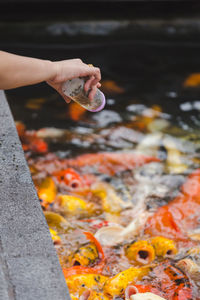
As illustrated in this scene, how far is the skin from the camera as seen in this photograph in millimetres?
2145

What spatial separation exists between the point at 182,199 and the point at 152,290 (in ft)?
4.60

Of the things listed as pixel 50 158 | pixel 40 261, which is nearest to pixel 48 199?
pixel 50 158

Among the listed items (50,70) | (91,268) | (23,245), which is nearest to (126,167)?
(91,268)

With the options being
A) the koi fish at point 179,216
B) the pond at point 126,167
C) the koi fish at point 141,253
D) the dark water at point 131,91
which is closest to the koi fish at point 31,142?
the pond at point 126,167

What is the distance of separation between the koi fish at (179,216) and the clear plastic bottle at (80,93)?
1.33 m

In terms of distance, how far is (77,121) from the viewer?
5285mm

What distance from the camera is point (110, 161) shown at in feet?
15.2

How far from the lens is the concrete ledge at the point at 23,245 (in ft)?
6.34

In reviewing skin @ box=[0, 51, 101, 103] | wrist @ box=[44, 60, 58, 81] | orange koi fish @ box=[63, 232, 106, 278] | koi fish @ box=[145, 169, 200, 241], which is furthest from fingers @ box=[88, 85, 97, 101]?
koi fish @ box=[145, 169, 200, 241]

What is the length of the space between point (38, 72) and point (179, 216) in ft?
7.01

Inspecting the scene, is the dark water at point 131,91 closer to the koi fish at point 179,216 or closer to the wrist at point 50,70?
the koi fish at point 179,216

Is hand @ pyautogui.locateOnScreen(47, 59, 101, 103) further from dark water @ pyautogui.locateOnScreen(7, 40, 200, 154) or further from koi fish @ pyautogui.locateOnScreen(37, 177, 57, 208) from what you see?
dark water @ pyautogui.locateOnScreen(7, 40, 200, 154)

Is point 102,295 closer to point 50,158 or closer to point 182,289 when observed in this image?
point 182,289

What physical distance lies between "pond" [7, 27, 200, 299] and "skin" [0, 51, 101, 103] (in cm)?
128
